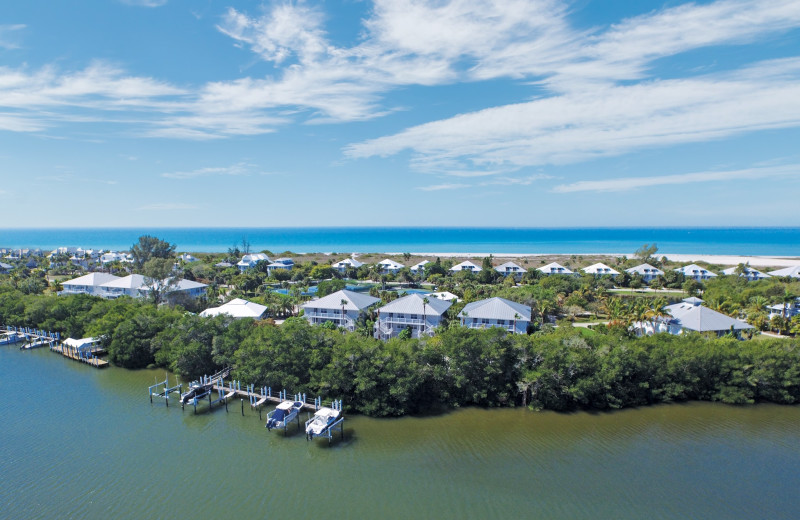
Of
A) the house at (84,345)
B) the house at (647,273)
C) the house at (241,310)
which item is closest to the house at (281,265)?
the house at (241,310)

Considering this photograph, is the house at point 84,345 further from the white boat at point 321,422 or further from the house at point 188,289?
the white boat at point 321,422

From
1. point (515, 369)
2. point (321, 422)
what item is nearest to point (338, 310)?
point (321, 422)

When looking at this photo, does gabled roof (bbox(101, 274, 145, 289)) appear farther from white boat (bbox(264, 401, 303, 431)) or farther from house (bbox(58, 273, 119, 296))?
white boat (bbox(264, 401, 303, 431))

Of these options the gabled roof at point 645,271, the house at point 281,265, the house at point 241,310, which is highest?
the gabled roof at point 645,271

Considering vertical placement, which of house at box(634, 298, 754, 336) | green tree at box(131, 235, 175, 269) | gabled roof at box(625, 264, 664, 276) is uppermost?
green tree at box(131, 235, 175, 269)

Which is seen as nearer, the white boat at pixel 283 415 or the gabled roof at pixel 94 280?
the white boat at pixel 283 415

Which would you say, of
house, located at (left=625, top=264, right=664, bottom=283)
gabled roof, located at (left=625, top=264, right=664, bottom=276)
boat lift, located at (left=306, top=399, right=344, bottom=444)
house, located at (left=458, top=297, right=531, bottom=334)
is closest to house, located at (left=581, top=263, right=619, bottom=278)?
gabled roof, located at (left=625, top=264, right=664, bottom=276)
